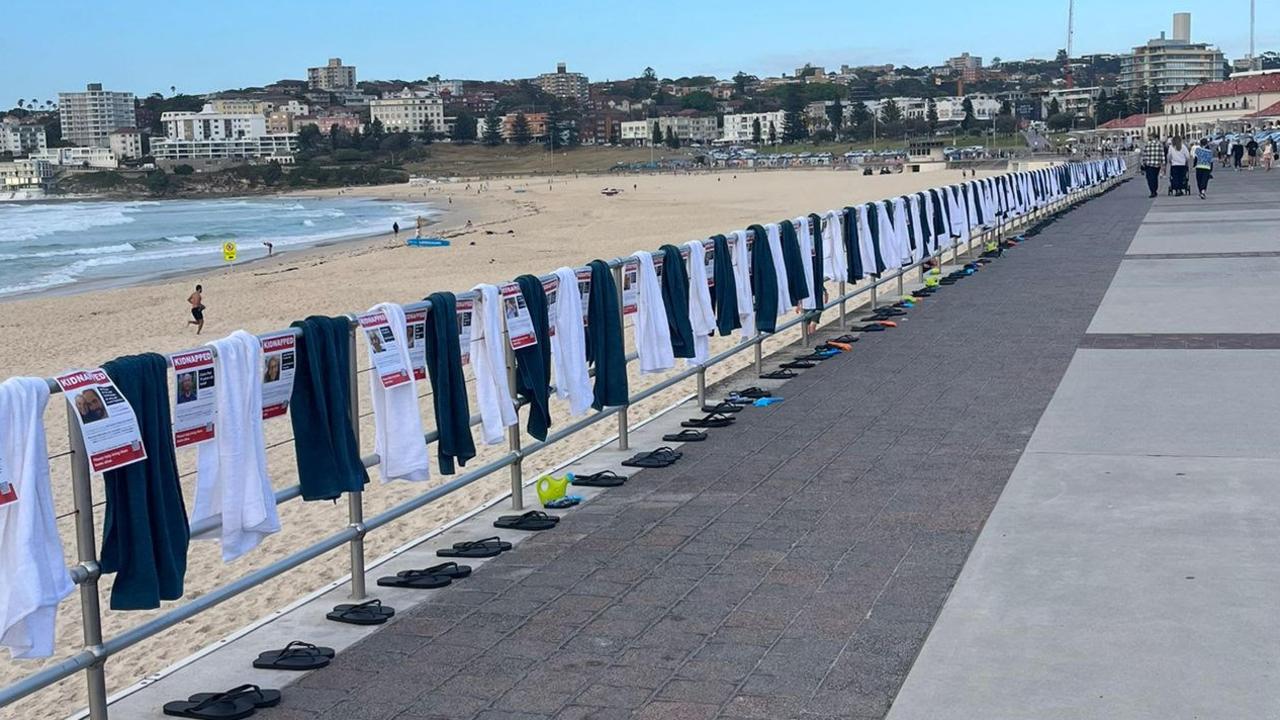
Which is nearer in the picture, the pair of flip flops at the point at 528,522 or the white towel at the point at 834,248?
the pair of flip flops at the point at 528,522

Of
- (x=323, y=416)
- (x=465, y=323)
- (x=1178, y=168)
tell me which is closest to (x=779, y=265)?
(x=465, y=323)

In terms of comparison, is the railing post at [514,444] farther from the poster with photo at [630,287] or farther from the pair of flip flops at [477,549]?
the poster with photo at [630,287]

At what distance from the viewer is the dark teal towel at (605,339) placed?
859cm

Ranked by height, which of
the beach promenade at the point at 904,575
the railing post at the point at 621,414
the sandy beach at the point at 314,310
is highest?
the railing post at the point at 621,414

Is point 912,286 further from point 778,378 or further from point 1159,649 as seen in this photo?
point 1159,649

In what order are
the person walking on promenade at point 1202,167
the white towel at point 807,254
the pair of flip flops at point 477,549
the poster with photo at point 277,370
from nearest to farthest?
the poster with photo at point 277,370, the pair of flip flops at point 477,549, the white towel at point 807,254, the person walking on promenade at point 1202,167

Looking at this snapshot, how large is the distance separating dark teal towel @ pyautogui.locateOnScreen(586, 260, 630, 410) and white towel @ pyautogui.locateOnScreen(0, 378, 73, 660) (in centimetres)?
430

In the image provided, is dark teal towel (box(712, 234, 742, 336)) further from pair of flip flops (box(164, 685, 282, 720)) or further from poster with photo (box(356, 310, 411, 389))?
pair of flip flops (box(164, 685, 282, 720))

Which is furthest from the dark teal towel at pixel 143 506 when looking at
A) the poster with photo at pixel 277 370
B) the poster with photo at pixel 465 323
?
the poster with photo at pixel 465 323

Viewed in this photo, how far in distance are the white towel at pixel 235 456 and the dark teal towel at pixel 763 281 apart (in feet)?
21.5

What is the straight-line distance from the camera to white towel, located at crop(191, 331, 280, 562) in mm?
5441

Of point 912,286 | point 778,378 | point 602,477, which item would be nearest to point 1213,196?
point 912,286

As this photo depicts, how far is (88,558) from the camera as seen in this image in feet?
15.9

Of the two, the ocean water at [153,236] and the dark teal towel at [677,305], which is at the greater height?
the dark teal towel at [677,305]
